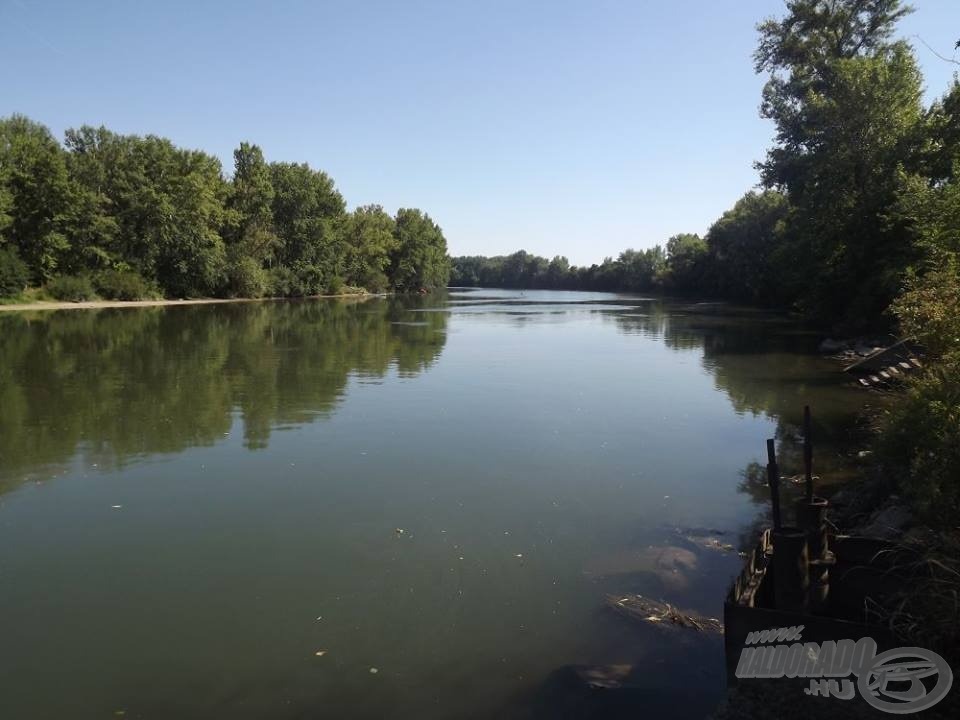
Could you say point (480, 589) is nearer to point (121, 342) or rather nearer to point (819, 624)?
point (819, 624)

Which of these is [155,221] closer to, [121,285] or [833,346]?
[121,285]

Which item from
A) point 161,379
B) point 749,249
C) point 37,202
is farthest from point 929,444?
point 749,249

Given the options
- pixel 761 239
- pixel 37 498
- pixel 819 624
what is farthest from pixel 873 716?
pixel 761 239

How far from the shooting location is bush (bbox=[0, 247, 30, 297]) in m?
50.0

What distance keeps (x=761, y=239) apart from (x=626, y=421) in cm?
7268

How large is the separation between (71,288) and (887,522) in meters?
64.0

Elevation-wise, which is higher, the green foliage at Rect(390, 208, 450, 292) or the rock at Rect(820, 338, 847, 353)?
the green foliage at Rect(390, 208, 450, 292)

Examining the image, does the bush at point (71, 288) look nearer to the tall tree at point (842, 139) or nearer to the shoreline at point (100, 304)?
the shoreline at point (100, 304)

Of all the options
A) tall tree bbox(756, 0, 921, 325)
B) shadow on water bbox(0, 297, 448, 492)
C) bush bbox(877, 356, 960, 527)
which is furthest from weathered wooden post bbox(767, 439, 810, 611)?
tall tree bbox(756, 0, 921, 325)

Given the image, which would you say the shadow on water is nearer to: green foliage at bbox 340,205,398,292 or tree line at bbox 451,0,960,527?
tree line at bbox 451,0,960,527

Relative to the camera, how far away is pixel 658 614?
7301mm

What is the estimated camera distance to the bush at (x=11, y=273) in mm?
50000

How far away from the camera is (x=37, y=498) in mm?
10305

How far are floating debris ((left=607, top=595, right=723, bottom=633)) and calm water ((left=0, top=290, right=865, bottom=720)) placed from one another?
0.19m
